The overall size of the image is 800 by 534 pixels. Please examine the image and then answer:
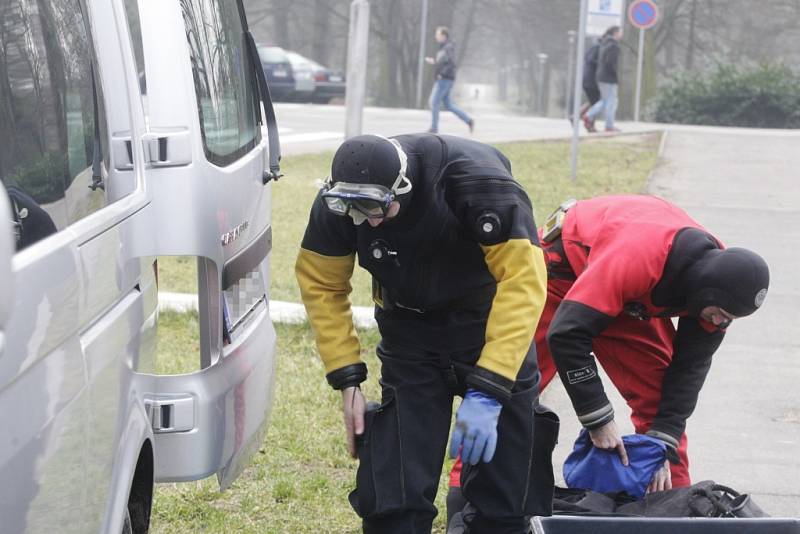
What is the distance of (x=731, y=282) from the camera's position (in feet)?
12.3

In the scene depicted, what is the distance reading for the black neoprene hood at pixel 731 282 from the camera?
374cm

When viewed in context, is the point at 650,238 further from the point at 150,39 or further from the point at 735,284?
the point at 150,39

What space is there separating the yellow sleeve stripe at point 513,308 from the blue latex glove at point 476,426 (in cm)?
9

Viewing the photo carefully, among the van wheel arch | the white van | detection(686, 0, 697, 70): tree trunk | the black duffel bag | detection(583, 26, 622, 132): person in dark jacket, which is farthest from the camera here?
detection(686, 0, 697, 70): tree trunk

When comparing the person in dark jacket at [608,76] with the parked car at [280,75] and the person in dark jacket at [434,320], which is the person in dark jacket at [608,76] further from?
the person in dark jacket at [434,320]

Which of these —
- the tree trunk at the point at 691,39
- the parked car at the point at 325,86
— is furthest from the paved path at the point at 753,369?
the tree trunk at the point at 691,39

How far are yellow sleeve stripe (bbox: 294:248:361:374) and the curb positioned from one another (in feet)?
10.7

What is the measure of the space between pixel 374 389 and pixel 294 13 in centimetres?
4570

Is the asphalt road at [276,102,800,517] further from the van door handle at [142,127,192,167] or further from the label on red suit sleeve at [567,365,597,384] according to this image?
the van door handle at [142,127,192,167]

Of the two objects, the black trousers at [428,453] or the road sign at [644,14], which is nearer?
the black trousers at [428,453]

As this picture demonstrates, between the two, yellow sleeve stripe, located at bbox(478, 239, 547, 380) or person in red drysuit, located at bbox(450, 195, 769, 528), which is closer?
yellow sleeve stripe, located at bbox(478, 239, 547, 380)

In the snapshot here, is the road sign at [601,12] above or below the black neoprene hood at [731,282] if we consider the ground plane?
above

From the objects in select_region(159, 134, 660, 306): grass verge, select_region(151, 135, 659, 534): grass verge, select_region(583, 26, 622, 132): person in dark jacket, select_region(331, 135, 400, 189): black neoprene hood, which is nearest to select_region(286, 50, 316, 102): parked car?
select_region(583, 26, 622, 132): person in dark jacket

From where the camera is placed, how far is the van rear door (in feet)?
9.93
